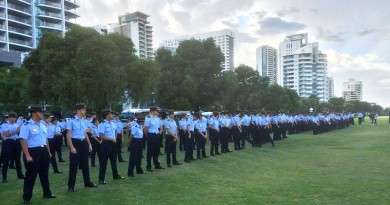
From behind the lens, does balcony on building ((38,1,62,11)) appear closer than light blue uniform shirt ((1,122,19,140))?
No

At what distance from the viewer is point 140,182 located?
970 cm

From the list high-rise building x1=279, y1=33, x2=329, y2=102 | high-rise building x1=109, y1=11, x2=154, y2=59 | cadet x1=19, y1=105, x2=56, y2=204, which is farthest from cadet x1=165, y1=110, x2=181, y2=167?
high-rise building x1=279, y1=33, x2=329, y2=102

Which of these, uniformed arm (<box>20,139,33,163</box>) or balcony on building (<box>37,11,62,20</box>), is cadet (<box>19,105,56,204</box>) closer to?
uniformed arm (<box>20,139,33,163</box>)

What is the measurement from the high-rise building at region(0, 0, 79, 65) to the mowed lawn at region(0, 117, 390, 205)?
60027 millimetres

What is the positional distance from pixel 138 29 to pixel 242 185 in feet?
393

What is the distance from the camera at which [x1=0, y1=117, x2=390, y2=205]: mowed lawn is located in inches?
297

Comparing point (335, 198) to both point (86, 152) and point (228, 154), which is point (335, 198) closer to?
point (86, 152)

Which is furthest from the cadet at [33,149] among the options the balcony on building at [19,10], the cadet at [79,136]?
the balcony on building at [19,10]

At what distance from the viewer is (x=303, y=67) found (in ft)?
529

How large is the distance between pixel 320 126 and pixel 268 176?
21.5 m

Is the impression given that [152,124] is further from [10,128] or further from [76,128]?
[10,128]

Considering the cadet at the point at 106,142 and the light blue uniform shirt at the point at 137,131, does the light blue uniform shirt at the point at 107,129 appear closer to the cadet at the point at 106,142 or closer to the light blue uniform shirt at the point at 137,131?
the cadet at the point at 106,142

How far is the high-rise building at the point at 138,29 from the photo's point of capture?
406ft

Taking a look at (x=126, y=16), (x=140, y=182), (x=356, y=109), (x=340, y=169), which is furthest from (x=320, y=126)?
(x=126, y=16)
